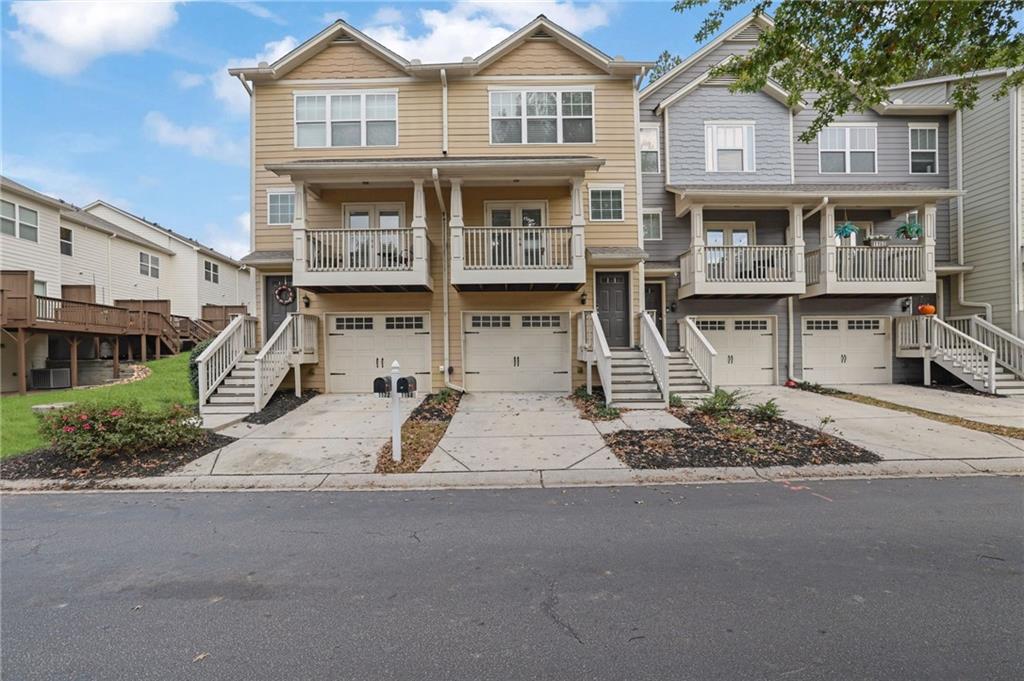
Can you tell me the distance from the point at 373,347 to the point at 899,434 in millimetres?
11280

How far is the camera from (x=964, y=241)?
14305 millimetres

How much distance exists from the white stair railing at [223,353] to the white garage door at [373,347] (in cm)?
196

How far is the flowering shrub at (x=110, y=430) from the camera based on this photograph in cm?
612

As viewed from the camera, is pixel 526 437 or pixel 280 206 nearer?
pixel 526 437

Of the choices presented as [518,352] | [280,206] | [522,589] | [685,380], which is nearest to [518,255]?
[518,352]

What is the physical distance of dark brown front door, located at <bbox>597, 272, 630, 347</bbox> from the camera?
40.8 feet

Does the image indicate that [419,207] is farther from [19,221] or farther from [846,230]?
[19,221]

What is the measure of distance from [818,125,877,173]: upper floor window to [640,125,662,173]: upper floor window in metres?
5.22

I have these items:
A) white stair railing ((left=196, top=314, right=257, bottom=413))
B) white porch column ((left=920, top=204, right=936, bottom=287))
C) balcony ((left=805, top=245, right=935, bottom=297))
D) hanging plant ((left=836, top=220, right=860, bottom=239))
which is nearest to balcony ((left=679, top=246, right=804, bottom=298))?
balcony ((left=805, top=245, right=935, bottom=297))

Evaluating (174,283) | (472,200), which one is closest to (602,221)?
(472,200)

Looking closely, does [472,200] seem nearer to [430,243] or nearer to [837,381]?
[430,243]

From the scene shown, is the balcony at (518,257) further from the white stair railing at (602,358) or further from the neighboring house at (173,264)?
the neighboring house at (173,264)

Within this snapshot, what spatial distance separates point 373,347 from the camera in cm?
1227

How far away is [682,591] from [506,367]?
9.27 m
